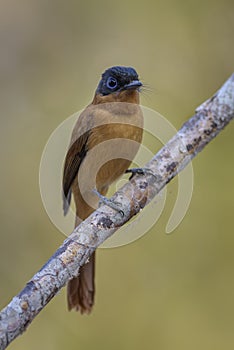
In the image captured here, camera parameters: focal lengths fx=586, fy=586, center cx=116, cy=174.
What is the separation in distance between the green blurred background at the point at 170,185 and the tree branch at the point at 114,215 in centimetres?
178

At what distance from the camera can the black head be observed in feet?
10.4

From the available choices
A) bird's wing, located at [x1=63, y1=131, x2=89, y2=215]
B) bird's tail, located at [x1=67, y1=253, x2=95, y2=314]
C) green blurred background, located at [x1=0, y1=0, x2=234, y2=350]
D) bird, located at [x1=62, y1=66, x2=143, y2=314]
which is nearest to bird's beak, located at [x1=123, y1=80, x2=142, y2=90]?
bird, located at [x1=62, y1=66, x2=143, y2=314]

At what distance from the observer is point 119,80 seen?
10.7 feet

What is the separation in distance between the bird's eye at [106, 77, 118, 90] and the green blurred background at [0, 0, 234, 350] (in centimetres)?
127

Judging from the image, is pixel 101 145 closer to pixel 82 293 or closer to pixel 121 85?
pixel 121 85

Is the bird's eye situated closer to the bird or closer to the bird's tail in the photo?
the bird

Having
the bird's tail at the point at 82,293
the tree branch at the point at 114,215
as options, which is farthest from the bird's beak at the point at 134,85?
the bird's tail at the point at 82,293

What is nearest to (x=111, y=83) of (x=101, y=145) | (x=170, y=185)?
(x=101, y=145)

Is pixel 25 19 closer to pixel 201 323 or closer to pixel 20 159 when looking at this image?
pixel 20 159

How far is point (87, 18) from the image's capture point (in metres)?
5.51

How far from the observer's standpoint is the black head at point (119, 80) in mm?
3180

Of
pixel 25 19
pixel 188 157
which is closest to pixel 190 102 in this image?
pixel 25 19

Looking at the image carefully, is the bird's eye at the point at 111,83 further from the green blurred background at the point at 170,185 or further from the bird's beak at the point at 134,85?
the green blurred background at the point at 170,185

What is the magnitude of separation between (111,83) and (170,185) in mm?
1236
